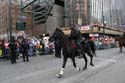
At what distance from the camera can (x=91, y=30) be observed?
212ft

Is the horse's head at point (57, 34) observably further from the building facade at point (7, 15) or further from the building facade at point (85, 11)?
the building facade at point (85, 11)

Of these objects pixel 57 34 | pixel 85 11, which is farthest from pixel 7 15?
pixel 57 34

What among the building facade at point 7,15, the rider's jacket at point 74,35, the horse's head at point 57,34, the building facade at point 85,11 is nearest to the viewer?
the horse's head at point 57,34

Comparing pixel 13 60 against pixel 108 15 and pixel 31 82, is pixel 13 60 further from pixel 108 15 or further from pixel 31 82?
pixel 108 15

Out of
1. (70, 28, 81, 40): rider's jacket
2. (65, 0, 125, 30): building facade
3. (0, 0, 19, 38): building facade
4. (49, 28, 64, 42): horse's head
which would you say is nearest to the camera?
(49, 28, 64, 42): horse's head

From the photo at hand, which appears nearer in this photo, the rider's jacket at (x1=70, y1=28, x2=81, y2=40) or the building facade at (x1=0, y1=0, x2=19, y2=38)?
the rider's jacket at (x1=70, y1=28, x2=81, y2=40)

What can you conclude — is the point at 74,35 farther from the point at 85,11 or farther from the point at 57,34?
the point at 85,11

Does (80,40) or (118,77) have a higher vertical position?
(80,40)

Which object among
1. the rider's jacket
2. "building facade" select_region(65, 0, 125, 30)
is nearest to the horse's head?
the rider's jacket

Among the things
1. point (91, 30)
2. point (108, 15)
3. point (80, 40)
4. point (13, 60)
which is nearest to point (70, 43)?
point (80, 40)

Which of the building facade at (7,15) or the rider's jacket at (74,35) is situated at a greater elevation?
the building facade at (7,15)

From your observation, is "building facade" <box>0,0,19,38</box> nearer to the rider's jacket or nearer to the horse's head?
the rider's jacket

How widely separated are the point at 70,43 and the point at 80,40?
3.91 feet

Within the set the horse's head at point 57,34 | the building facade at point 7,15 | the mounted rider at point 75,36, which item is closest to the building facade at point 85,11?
the building facade at point 7,15
